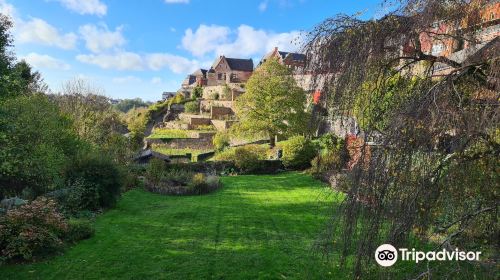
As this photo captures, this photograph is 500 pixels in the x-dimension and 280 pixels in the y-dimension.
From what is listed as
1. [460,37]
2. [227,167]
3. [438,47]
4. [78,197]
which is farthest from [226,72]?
[460,37]

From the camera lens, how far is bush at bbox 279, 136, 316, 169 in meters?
28.5

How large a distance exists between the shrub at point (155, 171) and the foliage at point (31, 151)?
20.6 ft

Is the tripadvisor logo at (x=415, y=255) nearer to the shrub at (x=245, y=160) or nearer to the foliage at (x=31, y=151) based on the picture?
the foliage at (x=31, y=151)

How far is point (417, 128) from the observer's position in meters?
4.04

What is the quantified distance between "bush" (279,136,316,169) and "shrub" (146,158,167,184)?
9.38 metres

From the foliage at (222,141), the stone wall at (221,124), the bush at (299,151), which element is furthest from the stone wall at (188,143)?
the bush at (299,151)

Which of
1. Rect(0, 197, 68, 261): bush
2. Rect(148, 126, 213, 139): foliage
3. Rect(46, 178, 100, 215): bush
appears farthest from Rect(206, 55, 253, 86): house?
Rect(0, 197, 68, 261): bush

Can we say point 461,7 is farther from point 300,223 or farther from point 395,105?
point 300,223

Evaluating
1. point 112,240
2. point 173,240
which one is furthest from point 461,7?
point 112,240

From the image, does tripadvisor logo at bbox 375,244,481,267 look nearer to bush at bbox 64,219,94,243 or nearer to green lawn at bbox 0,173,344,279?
green lawn at bbox 0,173,344,279

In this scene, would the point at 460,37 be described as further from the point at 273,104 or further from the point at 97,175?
the point at 273,104

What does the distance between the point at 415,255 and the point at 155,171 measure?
2033cm

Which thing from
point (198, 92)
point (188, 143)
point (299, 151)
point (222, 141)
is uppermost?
point (198, 92)

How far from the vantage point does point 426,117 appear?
4.02 m
